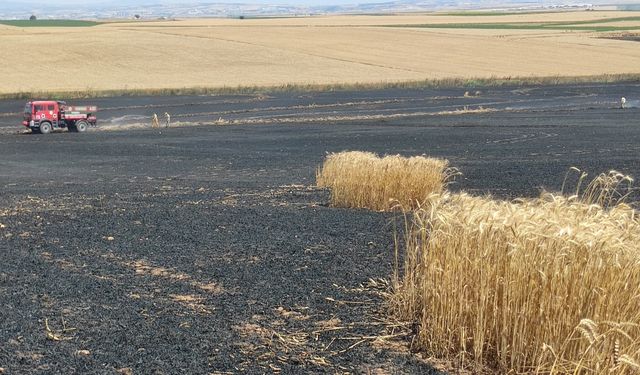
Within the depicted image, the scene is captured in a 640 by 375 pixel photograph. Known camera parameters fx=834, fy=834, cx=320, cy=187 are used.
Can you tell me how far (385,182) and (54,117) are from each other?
2791cm

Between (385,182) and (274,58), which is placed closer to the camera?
(385,182)

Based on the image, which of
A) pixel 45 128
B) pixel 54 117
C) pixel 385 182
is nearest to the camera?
pixel 385 182

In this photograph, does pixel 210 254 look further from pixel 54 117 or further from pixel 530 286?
pixel 54 117

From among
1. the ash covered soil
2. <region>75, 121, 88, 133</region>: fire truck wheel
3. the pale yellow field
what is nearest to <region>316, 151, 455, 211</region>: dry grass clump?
the ash covered soil

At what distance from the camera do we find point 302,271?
1023 centimetres

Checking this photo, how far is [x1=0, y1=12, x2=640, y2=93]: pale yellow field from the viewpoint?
224 feet

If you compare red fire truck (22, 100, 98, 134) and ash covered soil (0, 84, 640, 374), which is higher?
ash covered soil (0, 84, 640, 374)

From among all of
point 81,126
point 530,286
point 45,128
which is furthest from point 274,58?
point 530,286

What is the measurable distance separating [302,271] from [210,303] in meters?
1.64

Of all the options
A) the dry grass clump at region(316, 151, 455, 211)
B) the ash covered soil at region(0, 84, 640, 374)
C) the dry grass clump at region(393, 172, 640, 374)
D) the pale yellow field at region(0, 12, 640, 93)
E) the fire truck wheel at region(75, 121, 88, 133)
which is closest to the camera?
the dry grass clump at region(393, 172, 640, 374)

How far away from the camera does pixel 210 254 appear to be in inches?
449

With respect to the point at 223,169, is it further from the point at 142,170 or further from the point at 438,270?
the point at 438,270

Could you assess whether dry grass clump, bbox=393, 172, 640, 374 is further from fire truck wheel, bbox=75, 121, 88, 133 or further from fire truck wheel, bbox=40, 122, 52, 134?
fire truck wheel, bbox=75, 121, 88, 133

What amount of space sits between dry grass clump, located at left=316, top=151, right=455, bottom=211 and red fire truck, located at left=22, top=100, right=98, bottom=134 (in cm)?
2680
